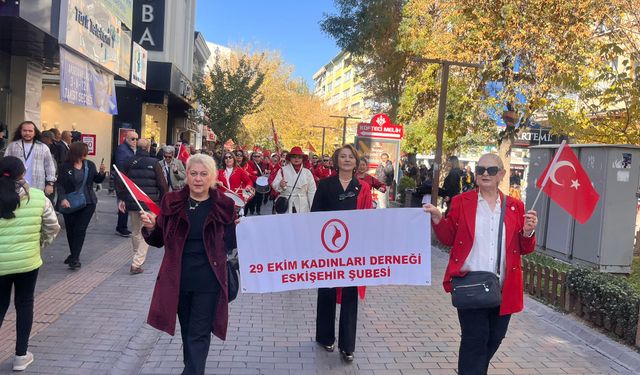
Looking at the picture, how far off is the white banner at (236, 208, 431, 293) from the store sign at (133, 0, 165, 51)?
19.2 metres

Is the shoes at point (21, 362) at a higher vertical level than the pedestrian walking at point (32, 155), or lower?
lower

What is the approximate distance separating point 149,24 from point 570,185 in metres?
20.6

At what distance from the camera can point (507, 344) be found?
572 centimetres

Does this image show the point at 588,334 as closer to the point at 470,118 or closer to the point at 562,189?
the point at 562,189

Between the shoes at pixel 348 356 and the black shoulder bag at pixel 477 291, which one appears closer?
the black shoulder bag at pixel 477 291

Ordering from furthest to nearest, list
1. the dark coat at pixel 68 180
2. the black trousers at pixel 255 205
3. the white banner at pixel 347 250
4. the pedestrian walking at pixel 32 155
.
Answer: the black trousers at pixel 255 205 → the pedestrian walking at pixel 32 155 → the dark coat at pixel 68 180 → the white banner at pixel 347 250

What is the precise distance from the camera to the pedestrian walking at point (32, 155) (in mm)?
7781

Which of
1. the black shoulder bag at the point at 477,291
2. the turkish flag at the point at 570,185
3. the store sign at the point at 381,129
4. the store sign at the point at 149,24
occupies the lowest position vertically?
the black shoulder bag at the point at 477,291

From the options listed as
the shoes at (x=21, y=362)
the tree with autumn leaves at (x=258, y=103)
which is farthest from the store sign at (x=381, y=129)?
the shoes at (x=21, y=362)

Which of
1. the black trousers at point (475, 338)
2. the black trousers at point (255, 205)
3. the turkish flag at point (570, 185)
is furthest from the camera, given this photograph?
the black trousers at point (255, 205)

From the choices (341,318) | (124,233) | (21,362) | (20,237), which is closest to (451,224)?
(341,318)

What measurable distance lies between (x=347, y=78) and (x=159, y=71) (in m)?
86.5

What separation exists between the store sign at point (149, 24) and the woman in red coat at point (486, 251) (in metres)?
20.2

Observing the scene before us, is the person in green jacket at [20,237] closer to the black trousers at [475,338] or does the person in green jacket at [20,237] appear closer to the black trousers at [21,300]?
the black trousers at [21,300]
